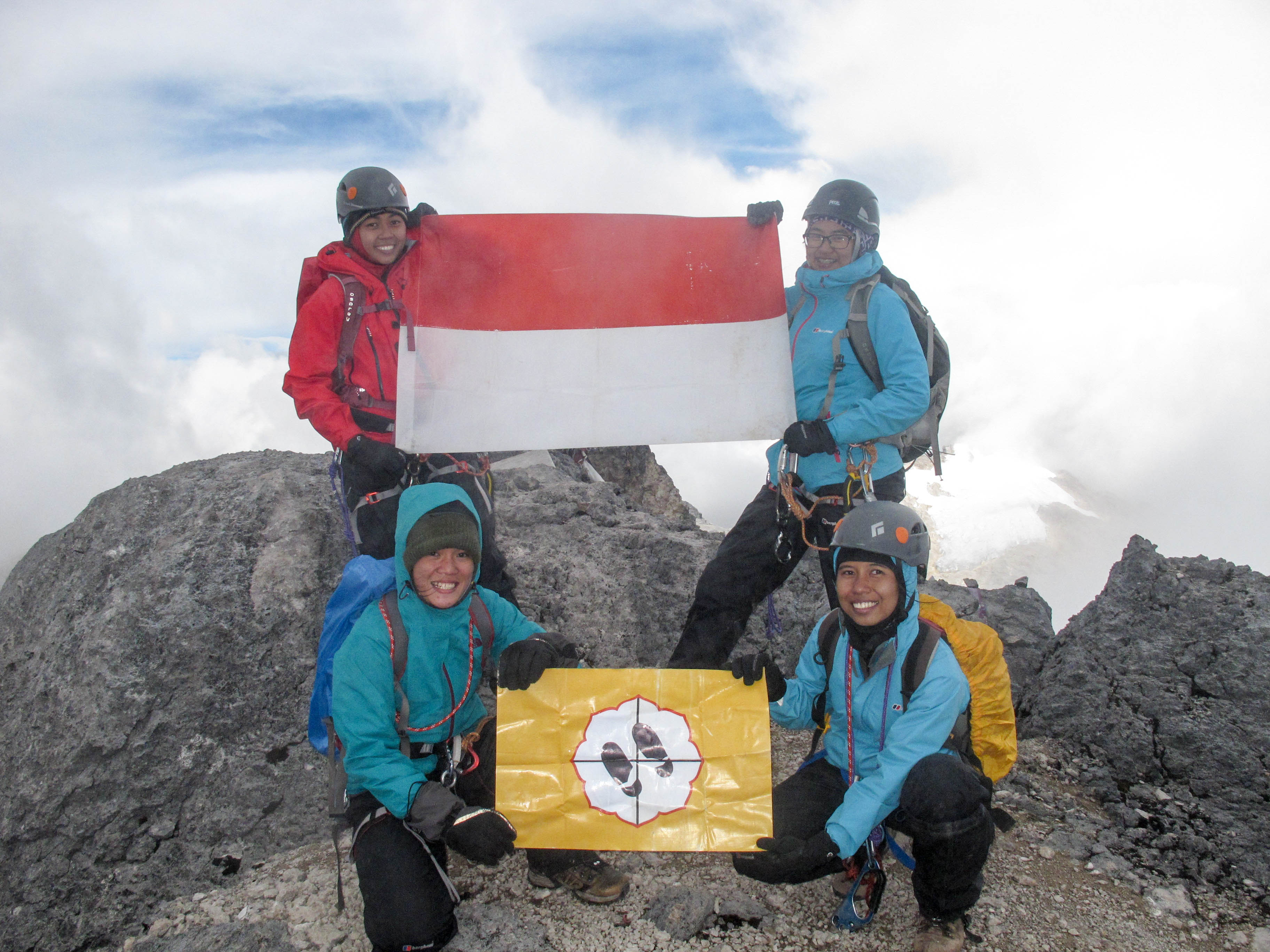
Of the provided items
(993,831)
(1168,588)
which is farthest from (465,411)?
(1168,588)

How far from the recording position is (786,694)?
4199 mm

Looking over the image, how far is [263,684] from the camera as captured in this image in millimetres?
5090

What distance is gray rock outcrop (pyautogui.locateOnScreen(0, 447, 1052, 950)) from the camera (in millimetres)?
4477

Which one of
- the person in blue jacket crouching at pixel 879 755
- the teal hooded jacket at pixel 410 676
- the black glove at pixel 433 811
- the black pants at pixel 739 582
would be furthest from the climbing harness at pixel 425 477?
the person in blue jacket crouching at pixel 879 755

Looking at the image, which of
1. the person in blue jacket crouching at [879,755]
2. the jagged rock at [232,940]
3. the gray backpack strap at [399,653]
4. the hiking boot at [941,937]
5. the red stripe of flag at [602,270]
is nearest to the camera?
the person in blue jacket crouching at [879,755]

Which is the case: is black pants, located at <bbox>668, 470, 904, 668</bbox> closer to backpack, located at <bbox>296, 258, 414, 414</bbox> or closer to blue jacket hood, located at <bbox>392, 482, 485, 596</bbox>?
blue jacket hood, located at <bbox>392, 482, 485, 596</bbox>

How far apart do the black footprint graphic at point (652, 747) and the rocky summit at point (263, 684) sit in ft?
2.73

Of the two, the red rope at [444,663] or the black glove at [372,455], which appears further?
the black glove at [372,455]

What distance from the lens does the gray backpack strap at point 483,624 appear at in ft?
13.3

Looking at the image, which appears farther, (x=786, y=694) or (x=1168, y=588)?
(x=1168, y=588)

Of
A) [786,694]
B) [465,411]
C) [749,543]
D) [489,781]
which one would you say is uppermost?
[465,411]

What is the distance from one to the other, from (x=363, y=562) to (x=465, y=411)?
133cm

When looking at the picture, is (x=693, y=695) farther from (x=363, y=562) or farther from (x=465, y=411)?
(x=465, y=411)

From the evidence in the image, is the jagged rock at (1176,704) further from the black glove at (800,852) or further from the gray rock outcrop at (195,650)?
the black glove at (800,852)
